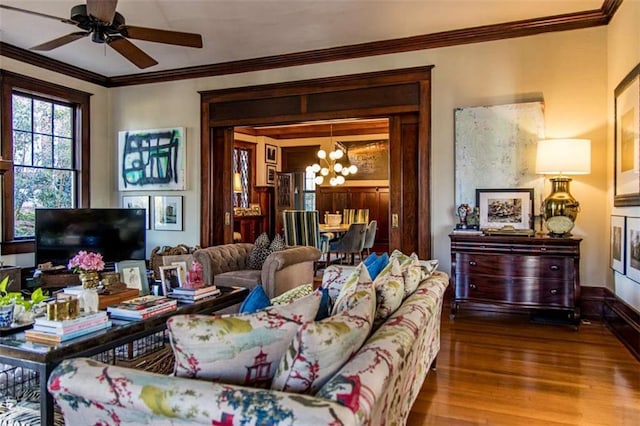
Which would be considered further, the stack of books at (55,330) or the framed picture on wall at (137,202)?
the framed picture on wall at (137,202)

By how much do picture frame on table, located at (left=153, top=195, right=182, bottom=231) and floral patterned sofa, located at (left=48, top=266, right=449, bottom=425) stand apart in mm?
5024

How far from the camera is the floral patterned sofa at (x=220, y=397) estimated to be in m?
1.09

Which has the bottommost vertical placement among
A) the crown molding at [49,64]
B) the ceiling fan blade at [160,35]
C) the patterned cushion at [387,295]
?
the patterned cushion at [387,295]

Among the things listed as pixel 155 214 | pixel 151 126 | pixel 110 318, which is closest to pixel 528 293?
pixel 110 318

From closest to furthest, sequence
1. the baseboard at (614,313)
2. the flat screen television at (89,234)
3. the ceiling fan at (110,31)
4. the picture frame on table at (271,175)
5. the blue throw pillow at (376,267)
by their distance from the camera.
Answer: the blue throw pillow at (376,267) < the ceiling fan at (110,31) < the baseboard at (614,313) < the flat screen television at (89,234) < the picture frame on table at (271,175)

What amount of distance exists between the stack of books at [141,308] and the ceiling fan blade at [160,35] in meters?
1.99

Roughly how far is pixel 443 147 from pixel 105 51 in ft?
14.1

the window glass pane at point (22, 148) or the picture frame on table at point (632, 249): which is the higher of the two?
the window glass pane at point (22, 148)

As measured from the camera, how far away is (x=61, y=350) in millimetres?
1986

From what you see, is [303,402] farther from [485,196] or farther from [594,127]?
[594,127]

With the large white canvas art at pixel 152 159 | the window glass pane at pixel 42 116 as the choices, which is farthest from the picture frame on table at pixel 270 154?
the window glass pane at pixel 42 116

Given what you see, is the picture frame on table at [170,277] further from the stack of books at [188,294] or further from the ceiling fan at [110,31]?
the ceiling fan at [110,31]

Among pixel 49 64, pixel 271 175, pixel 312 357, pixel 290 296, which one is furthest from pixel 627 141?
pixel 271 175

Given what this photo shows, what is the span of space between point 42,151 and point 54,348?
4.73 meters
